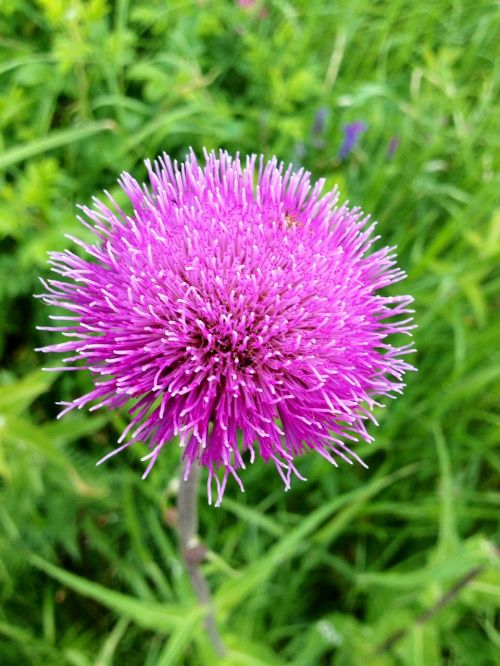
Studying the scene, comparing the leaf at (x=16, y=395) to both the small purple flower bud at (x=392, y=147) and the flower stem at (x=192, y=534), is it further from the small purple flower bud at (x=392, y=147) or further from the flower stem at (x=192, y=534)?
the small purple flower bud at (x=392, y=147)

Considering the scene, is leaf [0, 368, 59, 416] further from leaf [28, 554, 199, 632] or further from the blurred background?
leaf [28, 554, 199, 632]

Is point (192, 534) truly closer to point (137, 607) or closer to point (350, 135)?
point (137, 607)

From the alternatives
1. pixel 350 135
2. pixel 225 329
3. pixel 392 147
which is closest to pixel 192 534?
pixel 225 329

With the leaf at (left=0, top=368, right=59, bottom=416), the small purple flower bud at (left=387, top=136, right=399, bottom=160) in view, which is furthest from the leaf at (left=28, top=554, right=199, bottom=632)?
the small purple flower bud at (left=387, top=136, right=399, bottom=160)

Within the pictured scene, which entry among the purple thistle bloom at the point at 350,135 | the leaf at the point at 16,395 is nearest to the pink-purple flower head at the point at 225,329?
the leaf at the point at 16,395

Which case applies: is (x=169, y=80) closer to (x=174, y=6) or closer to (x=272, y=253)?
(x=174, y=6)

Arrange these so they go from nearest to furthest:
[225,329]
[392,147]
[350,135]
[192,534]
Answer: [225,329]
[192,534]
[350,135]
[392,147]

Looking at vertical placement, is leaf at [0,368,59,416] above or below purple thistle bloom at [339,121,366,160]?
below
